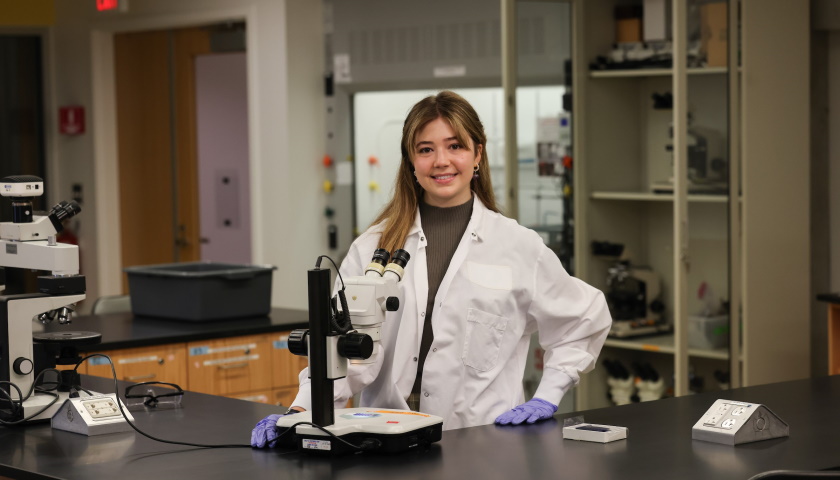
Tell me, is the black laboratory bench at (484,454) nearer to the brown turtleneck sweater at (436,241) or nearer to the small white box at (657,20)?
the brown turtleneck sweater at (436,241)

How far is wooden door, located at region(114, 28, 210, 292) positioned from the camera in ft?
24.7

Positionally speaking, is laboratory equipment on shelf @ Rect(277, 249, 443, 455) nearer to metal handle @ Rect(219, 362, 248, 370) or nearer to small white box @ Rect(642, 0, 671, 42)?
metal handle @ Rect(219, 362, 248, 370)

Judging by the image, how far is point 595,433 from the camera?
236 centimetres

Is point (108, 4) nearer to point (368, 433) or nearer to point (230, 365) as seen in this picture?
point (230, 365)

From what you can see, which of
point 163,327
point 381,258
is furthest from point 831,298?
point 381,258

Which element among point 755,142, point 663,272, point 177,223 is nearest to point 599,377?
point 663,272

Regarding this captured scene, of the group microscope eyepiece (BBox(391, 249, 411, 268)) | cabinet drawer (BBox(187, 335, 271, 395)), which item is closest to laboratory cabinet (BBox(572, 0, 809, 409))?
cabinet drawer (BBox(187, 335, 271, 395))

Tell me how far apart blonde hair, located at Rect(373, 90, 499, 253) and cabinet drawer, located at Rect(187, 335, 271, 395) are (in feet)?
5.64

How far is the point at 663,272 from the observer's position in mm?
5586

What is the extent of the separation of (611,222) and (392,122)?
1.48 metres

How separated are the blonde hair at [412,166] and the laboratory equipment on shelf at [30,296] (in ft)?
2.54

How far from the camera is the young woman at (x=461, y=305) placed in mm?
2785

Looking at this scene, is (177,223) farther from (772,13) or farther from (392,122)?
(772,13)

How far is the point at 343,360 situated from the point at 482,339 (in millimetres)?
610
